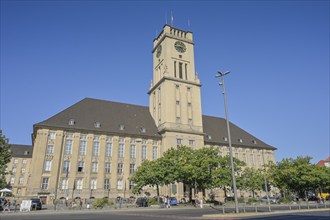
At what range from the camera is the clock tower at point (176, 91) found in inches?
2163

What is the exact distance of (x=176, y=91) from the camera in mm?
58438

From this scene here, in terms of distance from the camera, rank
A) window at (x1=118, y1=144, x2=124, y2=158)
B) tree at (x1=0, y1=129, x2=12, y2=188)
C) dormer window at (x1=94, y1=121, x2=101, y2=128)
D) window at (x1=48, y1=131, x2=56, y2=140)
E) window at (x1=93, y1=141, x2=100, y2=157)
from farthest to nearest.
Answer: window at (x1=118, y1=144, x2=124, y2=158)
dormer window at (x1=94, y1=121, x2=101, y2=128)
window at (x1=93, y1=141, x2=100, y2=157)
window at (x1=48, y1=131, x2=56, y2=140)
tree at (x1=0, y1=129, x2=12, y2=188)

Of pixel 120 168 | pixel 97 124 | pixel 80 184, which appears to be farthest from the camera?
pixel 97 124

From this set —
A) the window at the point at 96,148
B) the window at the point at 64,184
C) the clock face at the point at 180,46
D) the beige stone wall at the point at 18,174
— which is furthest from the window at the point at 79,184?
the beige stone wall at the point at 18,174

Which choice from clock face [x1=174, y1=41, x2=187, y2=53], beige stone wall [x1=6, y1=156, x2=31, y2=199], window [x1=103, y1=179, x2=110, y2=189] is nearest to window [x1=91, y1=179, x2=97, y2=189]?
window [x1=103, y1=179, x2=110, y2=189]

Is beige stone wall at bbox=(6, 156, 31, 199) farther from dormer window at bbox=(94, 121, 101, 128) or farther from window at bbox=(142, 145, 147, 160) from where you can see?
window at bbox=(142, 145, 147, 160)

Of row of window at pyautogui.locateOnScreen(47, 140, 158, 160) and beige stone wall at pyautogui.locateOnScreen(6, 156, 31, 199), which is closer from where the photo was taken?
row of window at pyautogui.locateOnScreen(47, 140, 158, 160)

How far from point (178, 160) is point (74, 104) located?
26884mm

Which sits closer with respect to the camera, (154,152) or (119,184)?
(119,184)

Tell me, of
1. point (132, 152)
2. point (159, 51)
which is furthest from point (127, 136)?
point (159, 51)

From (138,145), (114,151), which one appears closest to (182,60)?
(138,145)

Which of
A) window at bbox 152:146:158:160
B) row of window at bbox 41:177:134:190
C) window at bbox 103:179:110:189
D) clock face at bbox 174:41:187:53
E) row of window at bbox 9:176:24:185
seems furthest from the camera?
row of window at bbox 9:176:24:185

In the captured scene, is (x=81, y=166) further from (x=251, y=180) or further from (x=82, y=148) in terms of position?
(x=251, y=180)

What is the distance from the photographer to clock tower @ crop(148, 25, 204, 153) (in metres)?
54.9
